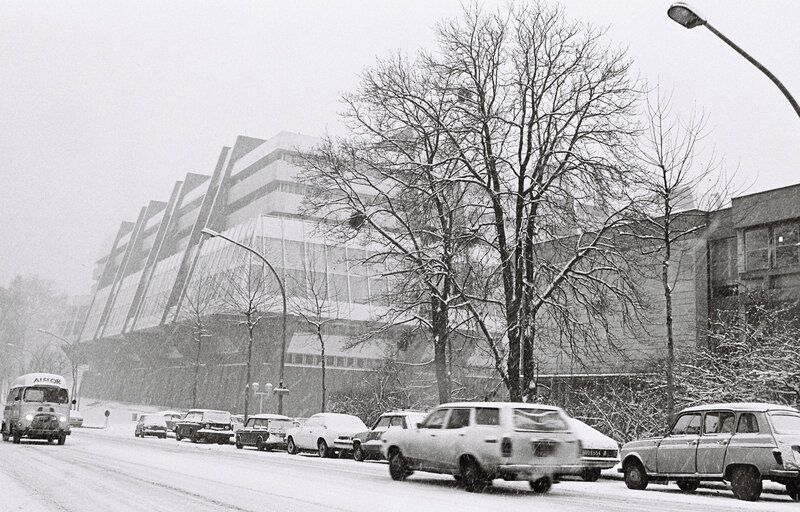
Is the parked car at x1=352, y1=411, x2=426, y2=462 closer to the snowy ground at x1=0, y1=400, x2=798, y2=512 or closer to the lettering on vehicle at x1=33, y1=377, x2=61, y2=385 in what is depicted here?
the snowy ground at x1=0, y1=400, x2=798, y2=512

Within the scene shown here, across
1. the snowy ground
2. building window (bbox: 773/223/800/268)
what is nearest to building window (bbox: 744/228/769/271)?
building window (bbox: 773/223/800/268)

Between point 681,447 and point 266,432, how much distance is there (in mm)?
18331

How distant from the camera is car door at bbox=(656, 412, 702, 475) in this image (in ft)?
50.0

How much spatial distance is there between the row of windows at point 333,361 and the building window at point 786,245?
1103 inches

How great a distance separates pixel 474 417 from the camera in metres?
14.7

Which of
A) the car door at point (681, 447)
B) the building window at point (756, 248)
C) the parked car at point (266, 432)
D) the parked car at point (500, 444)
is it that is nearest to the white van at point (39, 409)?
the parked car at point (266, 432)

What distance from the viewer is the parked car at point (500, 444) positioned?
1373 centimetres

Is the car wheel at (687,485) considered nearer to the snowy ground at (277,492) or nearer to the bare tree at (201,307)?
the snowy ground at (277,492)

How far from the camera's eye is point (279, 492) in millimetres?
12672

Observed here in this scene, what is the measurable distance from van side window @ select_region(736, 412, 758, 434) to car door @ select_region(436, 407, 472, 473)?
15.6ft

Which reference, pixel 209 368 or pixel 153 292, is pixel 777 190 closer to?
pixel 209 368

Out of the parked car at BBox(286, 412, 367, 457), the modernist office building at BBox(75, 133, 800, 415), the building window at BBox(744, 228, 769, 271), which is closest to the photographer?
the parked car at BBox(286, 412, 367, 457)

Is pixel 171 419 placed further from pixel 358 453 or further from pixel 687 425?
pixel 687 425

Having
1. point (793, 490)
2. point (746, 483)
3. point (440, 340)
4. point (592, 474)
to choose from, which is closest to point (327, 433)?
point (440, 340)
